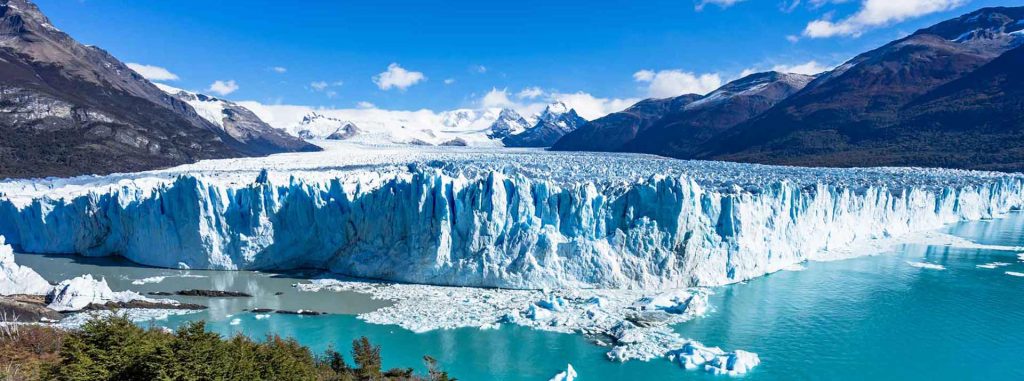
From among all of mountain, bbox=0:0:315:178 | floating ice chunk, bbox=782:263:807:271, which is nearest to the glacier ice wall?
floating ice chunk, bbox=782:263:807:271

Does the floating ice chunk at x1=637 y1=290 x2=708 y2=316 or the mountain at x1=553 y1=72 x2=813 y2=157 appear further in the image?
the mountain at x1=553 y1=72 x2=813 y2=157

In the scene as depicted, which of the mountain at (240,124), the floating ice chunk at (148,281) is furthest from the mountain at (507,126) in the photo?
the floating ice chunk at (148,281)

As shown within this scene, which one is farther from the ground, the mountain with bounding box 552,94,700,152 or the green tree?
the mountain with bounding box 552,94,700,152

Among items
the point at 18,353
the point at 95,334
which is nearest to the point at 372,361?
the point at 95,334

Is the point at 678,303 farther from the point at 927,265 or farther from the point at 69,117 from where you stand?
the point at 69,117

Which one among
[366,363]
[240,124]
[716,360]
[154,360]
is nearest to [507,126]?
[240,124]

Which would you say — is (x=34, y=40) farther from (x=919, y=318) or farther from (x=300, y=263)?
(x=919, y=318)

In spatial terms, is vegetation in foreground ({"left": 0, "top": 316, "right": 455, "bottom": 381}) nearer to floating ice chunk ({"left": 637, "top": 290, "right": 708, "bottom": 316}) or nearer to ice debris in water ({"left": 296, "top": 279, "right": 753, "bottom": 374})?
ice debris in water ({"left": 296, "top": 279, "right": 753, "bottom": 374})
